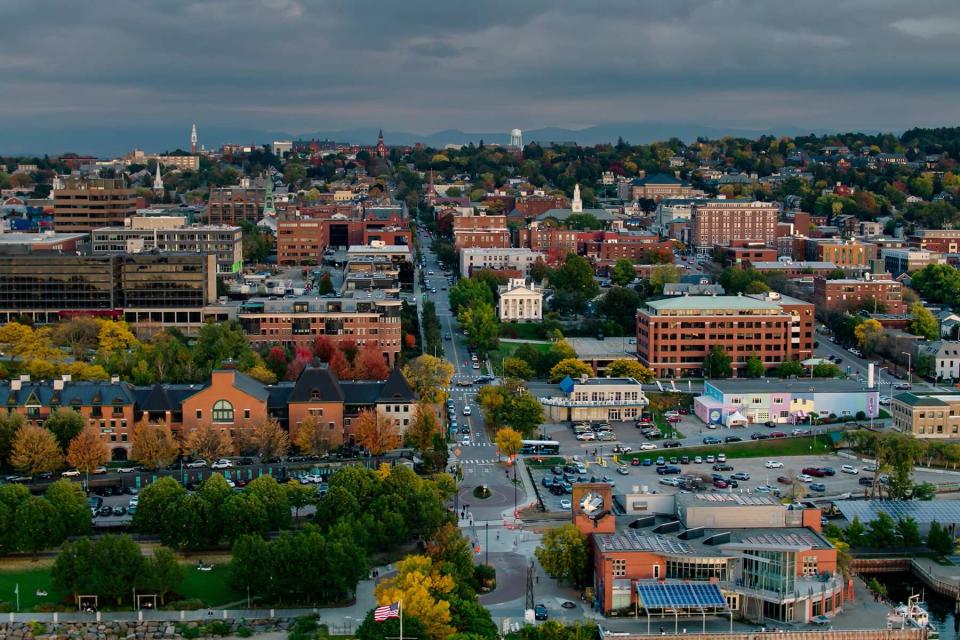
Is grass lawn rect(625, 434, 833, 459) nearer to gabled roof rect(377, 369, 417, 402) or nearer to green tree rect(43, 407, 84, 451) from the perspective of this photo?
gabled roof rect(377, 369, 417, 402)

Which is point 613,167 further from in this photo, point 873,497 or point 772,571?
point 772,571

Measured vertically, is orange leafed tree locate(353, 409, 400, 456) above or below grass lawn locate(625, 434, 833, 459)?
above

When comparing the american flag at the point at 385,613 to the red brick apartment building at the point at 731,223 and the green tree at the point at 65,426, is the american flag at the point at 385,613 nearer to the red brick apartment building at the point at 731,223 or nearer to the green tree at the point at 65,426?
the green tree at the point at 65,426

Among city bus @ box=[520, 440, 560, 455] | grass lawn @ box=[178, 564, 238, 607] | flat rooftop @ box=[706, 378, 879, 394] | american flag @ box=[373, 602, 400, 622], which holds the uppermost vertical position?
flat rooftop @ box=[706, 378, 879, 394]

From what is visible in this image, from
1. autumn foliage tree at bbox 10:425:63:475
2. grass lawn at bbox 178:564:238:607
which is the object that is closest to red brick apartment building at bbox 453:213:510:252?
autumn foliage tree at bbox 10:425:63:475

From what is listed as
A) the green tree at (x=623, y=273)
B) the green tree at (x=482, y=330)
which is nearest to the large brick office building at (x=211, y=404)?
the green tree at (x=482, y=330)

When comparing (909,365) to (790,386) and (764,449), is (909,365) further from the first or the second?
(764,449)
